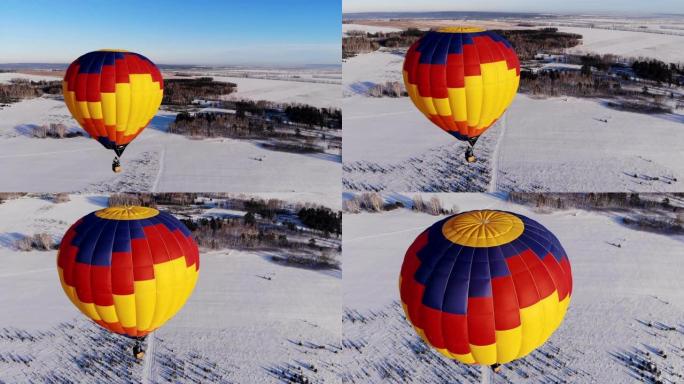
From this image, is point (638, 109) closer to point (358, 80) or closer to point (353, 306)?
point (358, 80)

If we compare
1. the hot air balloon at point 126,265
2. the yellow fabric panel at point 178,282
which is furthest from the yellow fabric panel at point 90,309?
the yellow fabric panel at point 178,282

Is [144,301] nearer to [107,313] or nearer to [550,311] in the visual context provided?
[107,313]

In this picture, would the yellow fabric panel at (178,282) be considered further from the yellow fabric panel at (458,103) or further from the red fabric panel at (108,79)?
the yellow fabric panel at (458,103)

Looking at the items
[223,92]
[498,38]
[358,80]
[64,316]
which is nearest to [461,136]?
[498,38]

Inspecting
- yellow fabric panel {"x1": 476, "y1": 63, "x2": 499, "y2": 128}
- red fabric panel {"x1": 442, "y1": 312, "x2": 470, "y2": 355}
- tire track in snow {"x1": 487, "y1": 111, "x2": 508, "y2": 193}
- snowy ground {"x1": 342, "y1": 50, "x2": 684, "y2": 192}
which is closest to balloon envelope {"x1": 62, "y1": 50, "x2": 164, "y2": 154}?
snowy ground {"x1": 342, "y1": 50, "x2": 684, "y2": 192}

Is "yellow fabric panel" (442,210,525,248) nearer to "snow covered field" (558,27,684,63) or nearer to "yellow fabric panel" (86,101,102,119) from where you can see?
"yellow fabric panel" (86,101,102,119)

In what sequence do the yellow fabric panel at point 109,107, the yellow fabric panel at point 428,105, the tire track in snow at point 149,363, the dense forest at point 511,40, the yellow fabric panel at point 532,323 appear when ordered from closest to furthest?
the yellow fabric panel at point 532,323 → the tire track in snow at point 149,363 → the yellow fabric panel at point 428,105 → the yellow fabric panel at point 109,107 → the dense forest at point 511,40
